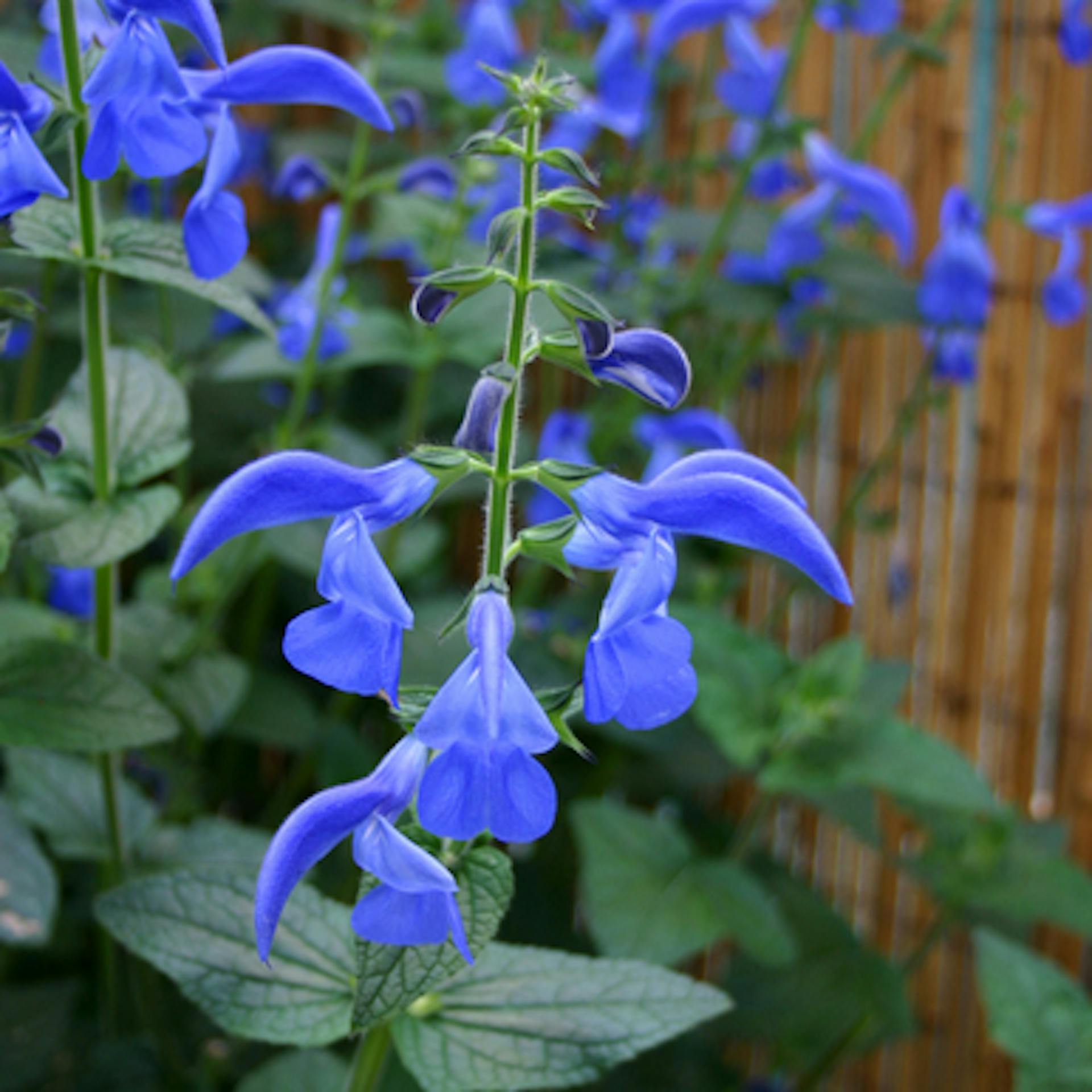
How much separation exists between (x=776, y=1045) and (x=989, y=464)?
3.05 ft

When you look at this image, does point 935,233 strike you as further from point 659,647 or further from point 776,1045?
point 659,647

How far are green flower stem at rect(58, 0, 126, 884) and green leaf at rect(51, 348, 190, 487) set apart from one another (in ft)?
0.07

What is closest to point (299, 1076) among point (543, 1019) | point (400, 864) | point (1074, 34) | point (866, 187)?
point (543, 1019)

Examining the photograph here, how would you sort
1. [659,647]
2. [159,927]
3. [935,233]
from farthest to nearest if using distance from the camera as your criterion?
[935,233]
[159,927]
[659,647]

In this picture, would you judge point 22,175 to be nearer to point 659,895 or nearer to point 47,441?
point 47,441

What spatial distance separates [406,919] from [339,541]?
18cm

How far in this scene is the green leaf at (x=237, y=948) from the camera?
79 centimetres

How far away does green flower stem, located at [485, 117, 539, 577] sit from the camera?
62 cm

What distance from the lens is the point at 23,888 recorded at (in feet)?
3.18

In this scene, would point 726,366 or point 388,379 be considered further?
point 388,379

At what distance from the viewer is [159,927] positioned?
0.81 meters

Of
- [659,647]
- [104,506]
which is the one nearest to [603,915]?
[104,506]

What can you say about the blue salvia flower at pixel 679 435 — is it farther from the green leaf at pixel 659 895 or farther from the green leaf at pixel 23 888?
the green leaf at pixel 23 888

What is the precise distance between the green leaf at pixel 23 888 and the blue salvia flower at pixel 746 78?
1.30m
